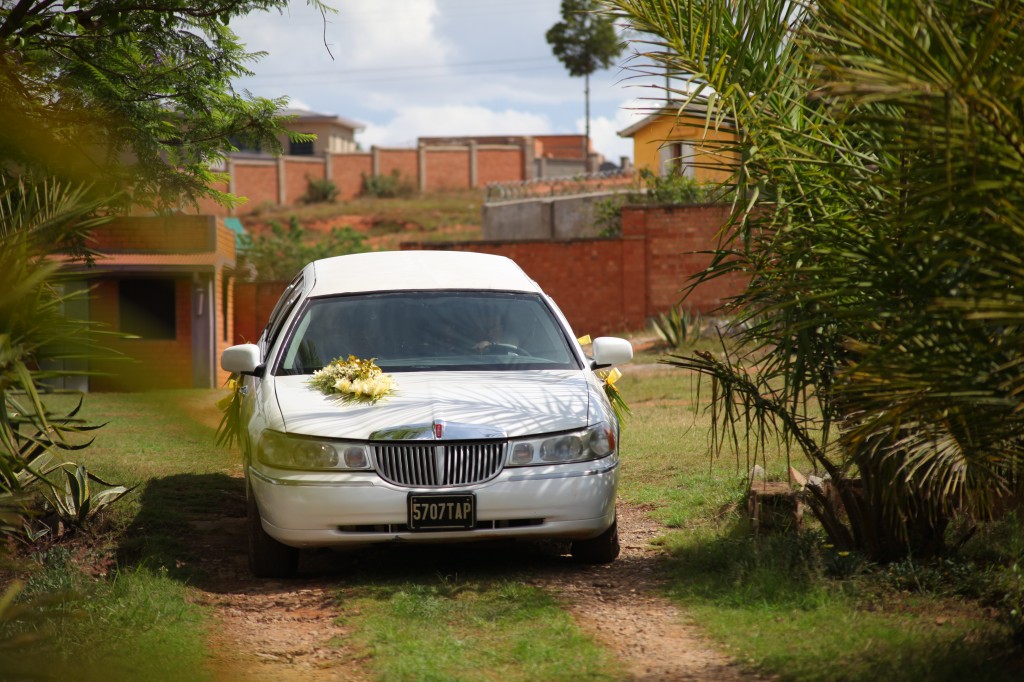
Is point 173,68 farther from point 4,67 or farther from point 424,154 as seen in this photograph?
point 424,154

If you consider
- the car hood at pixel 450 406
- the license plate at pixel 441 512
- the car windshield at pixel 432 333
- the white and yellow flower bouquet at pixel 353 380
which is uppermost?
the car windshield at pixel 432 333

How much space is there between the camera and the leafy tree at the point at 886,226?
12.1 feet

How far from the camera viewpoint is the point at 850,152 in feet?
17.0

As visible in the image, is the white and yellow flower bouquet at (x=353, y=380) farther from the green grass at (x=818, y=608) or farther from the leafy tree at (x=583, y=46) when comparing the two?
the leafy tree at (x=583, y=46)

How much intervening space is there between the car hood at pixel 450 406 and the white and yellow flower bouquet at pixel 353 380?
5cm

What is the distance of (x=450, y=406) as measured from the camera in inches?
234

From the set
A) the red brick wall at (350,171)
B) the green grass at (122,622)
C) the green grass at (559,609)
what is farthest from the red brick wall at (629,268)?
the red brick wall at (350,171)

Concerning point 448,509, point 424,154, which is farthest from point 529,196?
point 448,509

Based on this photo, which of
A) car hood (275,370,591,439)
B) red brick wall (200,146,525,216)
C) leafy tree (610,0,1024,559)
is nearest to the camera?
leafy tree (610,0,1024,559)

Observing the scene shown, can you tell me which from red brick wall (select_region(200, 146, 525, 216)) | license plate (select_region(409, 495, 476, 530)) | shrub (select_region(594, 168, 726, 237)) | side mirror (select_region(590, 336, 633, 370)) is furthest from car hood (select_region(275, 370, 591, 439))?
red brick wall (select_region(200, 146, 525, 216))

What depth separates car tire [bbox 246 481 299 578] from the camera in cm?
604

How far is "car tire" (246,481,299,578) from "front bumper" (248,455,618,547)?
0.16m

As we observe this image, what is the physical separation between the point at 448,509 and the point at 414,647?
100 cm

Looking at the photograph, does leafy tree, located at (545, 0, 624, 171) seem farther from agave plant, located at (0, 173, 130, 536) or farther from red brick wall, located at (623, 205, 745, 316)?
agave plant, located at (0, 173, 130, 536)
